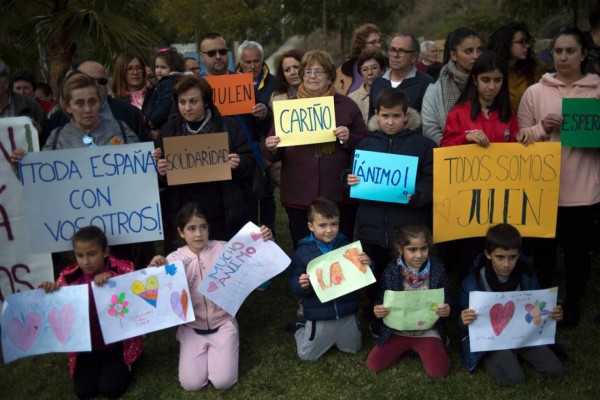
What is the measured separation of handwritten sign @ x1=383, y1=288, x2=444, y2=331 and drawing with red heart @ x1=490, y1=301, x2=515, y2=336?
1.13ft

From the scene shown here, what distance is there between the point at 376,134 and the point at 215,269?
1.54 metres

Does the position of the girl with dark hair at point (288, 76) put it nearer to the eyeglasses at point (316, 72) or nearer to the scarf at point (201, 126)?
the eyeglasses at point (316, 72)

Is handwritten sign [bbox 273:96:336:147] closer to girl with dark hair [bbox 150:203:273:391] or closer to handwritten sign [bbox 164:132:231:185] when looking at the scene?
handwritten sign [bbox 164:132:231:185]

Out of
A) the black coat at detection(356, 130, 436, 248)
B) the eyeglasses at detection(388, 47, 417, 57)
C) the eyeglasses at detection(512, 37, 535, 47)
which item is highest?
the eyeglasses at detection(512, 37, 535, 47)

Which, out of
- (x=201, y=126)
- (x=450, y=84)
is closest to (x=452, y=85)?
(x=450, y=84)

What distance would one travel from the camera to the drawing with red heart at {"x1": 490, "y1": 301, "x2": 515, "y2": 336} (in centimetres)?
418

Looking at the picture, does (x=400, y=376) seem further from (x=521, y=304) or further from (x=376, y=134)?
(x=376, y=134)

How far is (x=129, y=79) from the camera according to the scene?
6.12m

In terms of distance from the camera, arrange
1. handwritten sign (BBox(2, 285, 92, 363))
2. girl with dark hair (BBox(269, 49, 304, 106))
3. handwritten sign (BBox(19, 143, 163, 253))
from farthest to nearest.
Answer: girl with dark hair (BBox(269, 49, 304, 106)) < handwritten sign (BBox(19, 143, 163, 253)) < handwritten sign (BBox(2, 285, 92, 363))

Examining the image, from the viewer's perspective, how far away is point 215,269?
14.4 ft

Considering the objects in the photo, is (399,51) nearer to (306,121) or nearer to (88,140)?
(306,121)

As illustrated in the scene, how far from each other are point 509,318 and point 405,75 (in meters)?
2.25

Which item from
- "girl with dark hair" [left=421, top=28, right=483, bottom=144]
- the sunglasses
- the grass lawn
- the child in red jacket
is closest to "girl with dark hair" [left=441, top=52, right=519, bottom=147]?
"girl with dark hair" [left=421, top=28, right=483, bottom=144]

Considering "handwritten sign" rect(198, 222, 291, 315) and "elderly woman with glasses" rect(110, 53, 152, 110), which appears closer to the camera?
"handwritten sign" rect(198, 222, 291, 315)
